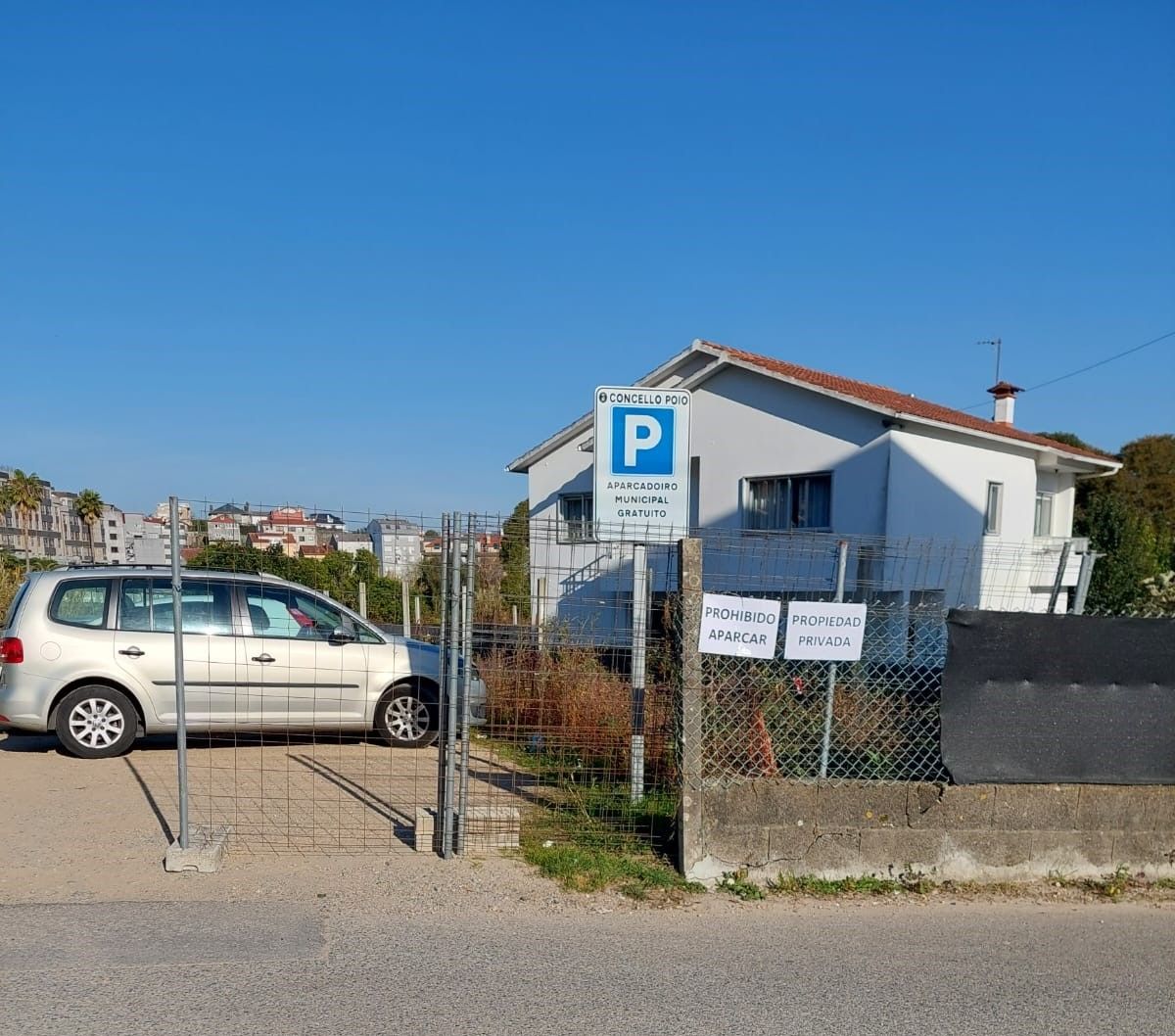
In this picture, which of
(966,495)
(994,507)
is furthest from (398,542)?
(994,507)

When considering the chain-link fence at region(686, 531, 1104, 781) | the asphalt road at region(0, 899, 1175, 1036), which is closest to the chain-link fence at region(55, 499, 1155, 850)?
the chain-link fence at region(686, 531, 1104, 781)

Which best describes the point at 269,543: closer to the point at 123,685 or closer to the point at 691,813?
the point at 123,685

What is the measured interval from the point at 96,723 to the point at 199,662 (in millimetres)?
977

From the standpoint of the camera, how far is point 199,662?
8.52 m

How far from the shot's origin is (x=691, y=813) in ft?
18.2

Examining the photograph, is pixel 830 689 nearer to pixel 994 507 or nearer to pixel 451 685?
pixel 451 685

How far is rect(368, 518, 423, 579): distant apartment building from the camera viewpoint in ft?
20.9

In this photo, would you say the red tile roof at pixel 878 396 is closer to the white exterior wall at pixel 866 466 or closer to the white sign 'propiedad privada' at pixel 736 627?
the white exterior wall at pixel 866 466

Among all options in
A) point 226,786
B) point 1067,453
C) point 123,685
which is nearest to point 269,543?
point 226,786

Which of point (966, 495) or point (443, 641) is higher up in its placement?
point (966, 495)

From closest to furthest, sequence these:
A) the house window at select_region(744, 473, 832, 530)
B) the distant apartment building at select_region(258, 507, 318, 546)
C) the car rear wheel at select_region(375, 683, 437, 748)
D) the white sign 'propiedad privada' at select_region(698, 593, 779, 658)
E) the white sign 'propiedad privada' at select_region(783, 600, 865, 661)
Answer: the white sign 'propiedad privada' at select_region(698, 593, 779, 658), the white sign 'propiedad privada' at select_region(783, 600, 865, 661), the distant apartment building at select_region(258, 507, 318, 546), the car rear wheel at select_region(375, 683, 437, 748), the house window at select_region(744, 473, 832, 530)

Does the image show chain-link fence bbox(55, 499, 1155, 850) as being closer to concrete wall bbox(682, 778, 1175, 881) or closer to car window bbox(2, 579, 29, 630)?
concrete wall bbox(682, 778, 1175, 881)

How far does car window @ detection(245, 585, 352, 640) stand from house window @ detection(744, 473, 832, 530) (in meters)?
11.6

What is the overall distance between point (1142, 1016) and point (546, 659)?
3504 mm
